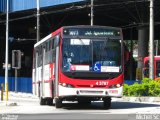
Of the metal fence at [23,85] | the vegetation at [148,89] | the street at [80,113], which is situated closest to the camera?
the street at [80,113]

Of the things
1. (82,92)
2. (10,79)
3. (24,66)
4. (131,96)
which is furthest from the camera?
(24,66)

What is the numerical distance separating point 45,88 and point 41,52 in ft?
8.71

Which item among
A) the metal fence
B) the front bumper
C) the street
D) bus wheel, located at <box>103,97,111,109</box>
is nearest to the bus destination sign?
the front bumper

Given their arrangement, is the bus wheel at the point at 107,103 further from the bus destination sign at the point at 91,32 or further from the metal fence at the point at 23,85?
the metal fence at the point at 23,85

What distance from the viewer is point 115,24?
7231cm

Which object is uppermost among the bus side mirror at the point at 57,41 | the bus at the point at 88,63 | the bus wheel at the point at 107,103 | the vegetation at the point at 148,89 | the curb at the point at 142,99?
the bus side mirror at the point at 57,41

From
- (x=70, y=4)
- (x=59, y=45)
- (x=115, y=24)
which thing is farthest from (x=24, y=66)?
(x=59, y=45)

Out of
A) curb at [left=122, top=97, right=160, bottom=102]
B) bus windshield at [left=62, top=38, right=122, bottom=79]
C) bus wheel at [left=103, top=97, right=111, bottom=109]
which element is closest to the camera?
bus windshield at [left=62, top=38, right=122, bottom=79]

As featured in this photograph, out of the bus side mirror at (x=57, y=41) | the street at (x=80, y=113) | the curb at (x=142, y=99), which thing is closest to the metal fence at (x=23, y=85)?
the curb at (x=142, y=99)

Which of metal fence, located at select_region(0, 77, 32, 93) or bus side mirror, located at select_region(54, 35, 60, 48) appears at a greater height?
bus side mirror, located at select_region(54, 35, 60, 48)

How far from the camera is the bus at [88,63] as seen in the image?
22797mm

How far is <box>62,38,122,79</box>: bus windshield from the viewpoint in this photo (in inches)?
900

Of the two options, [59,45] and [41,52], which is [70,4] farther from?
[59,45]

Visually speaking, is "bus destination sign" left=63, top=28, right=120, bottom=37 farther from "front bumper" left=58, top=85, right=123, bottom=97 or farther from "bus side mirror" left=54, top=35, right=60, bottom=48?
"front bumper" left=58, top=85, right=123, bottom=97
